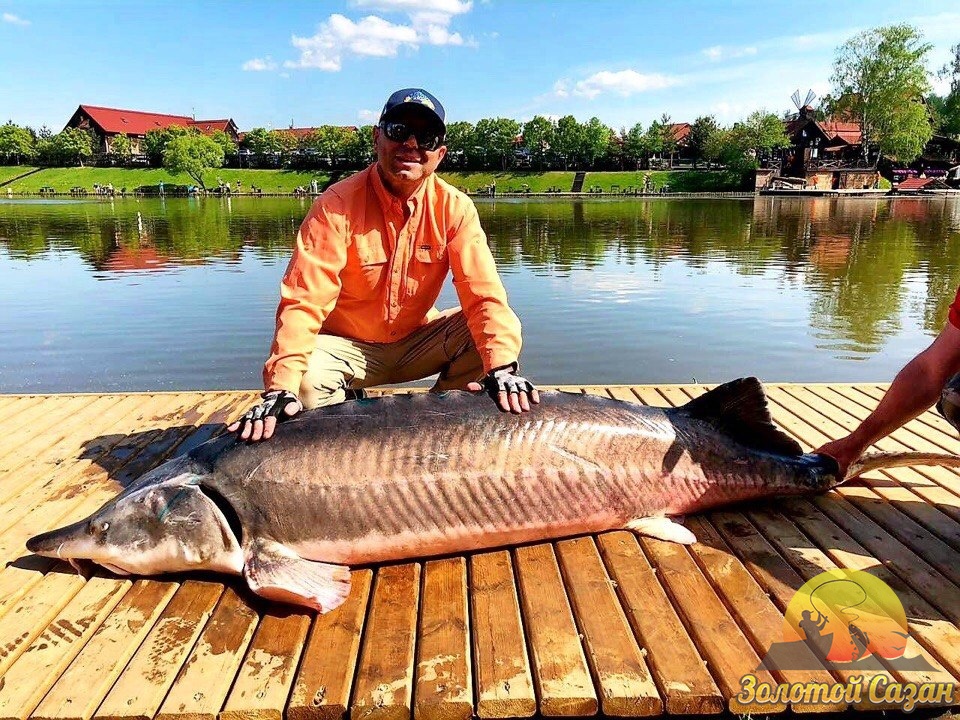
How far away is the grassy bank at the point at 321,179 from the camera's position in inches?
3263

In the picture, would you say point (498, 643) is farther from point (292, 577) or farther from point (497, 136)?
point (497, 136)

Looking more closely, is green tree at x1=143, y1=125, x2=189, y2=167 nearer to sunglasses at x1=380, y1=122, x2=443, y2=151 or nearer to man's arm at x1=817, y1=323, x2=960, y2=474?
sunglasses at x1=380, y1=122, x2=443, y2=151

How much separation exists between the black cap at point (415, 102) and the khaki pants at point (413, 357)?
1519 mm

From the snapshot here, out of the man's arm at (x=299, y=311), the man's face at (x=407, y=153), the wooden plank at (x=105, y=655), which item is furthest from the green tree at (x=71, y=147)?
the wooden plank at (x=105, y=655)

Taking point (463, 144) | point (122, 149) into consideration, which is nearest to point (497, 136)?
point (463, 144)

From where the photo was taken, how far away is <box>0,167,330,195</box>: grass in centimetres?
8981

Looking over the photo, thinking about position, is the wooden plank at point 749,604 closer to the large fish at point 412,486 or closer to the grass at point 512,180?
the large fish at point 412,486

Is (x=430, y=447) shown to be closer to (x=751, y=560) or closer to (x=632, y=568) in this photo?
(x=632, y=568)

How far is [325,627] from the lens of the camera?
3234 mm

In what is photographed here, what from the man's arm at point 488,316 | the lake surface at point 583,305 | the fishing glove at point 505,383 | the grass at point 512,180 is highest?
the grass at point 512,180

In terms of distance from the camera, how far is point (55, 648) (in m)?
3.10

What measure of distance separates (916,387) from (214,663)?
413 centimetres

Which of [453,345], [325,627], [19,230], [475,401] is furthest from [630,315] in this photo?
[19,230]

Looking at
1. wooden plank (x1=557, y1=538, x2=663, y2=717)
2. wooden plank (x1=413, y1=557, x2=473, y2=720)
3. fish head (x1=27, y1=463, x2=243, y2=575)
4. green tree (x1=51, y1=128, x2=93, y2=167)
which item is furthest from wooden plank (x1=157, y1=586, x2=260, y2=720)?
green tree (x1=51, y1=128, x2=93, y2=167)
